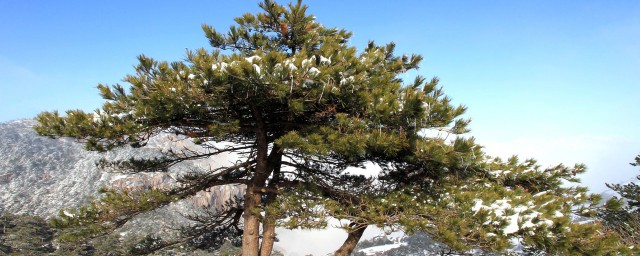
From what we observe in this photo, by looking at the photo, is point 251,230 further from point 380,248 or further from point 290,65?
point 380,248

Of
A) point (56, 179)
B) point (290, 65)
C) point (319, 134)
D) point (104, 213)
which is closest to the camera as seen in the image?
point (290, 65)

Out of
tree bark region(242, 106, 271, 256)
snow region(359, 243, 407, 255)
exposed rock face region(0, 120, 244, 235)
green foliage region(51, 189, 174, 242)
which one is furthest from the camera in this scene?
exposed rock face region(0, 120, 244, 235)

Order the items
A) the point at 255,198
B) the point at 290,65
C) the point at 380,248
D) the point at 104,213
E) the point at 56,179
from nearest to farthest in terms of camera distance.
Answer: the point at 290,65 → the point at 104,213 → the point at 255,198 → the point at 380,248 → the point at 56,179

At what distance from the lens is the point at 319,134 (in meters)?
6.14

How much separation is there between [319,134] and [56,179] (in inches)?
2058

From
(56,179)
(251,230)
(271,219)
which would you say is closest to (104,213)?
(251,230)

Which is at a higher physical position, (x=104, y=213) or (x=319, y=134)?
(x=319, y=134)

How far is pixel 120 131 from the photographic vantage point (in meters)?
6.30

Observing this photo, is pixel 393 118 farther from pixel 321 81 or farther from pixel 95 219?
pixel 95 219

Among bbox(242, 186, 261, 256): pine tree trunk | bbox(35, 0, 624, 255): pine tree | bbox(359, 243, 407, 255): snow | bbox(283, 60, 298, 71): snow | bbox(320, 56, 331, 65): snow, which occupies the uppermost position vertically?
bbox(320, 56, 331, 65): snow

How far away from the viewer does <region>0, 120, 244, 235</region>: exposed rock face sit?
37.7 metres

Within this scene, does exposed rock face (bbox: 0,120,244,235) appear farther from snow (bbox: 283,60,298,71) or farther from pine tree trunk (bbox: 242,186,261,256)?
snow (bbox: 283,60,298,71)

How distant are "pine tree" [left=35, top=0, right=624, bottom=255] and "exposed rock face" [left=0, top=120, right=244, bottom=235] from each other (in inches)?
1061

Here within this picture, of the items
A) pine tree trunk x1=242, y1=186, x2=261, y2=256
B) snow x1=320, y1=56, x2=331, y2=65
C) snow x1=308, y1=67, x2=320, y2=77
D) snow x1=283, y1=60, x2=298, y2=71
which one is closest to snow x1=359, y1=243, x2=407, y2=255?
pine tree trunk x1=242, y1=186, x2=261, y2=256
